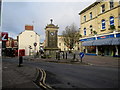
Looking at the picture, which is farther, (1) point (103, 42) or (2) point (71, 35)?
(2) point (71, 35)

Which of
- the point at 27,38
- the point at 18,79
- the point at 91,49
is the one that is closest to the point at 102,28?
the point at 91,49

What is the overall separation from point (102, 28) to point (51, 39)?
419 inches

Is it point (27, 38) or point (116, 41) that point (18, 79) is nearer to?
point (116, 41)

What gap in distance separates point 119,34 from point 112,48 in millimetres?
3259

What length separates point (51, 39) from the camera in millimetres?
22172

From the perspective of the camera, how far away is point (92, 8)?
27.3 meters

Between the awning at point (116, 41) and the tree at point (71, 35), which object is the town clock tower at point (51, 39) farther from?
the tree at point (71, 35)

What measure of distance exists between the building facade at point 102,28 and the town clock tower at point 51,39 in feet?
28.0

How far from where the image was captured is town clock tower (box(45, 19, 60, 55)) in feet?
71.2

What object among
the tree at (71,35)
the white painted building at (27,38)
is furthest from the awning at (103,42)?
the white painted building at (27,38)

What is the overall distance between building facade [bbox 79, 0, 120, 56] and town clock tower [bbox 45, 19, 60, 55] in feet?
28.0

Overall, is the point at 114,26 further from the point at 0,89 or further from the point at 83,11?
the point at 0,89

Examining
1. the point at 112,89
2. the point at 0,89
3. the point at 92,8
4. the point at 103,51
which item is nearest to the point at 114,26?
the point at 103,51

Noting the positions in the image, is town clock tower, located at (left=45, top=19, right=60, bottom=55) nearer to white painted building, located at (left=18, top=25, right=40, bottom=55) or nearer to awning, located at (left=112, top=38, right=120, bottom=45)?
awning, located at (left=112, top=38, right=120, bottom=45)
